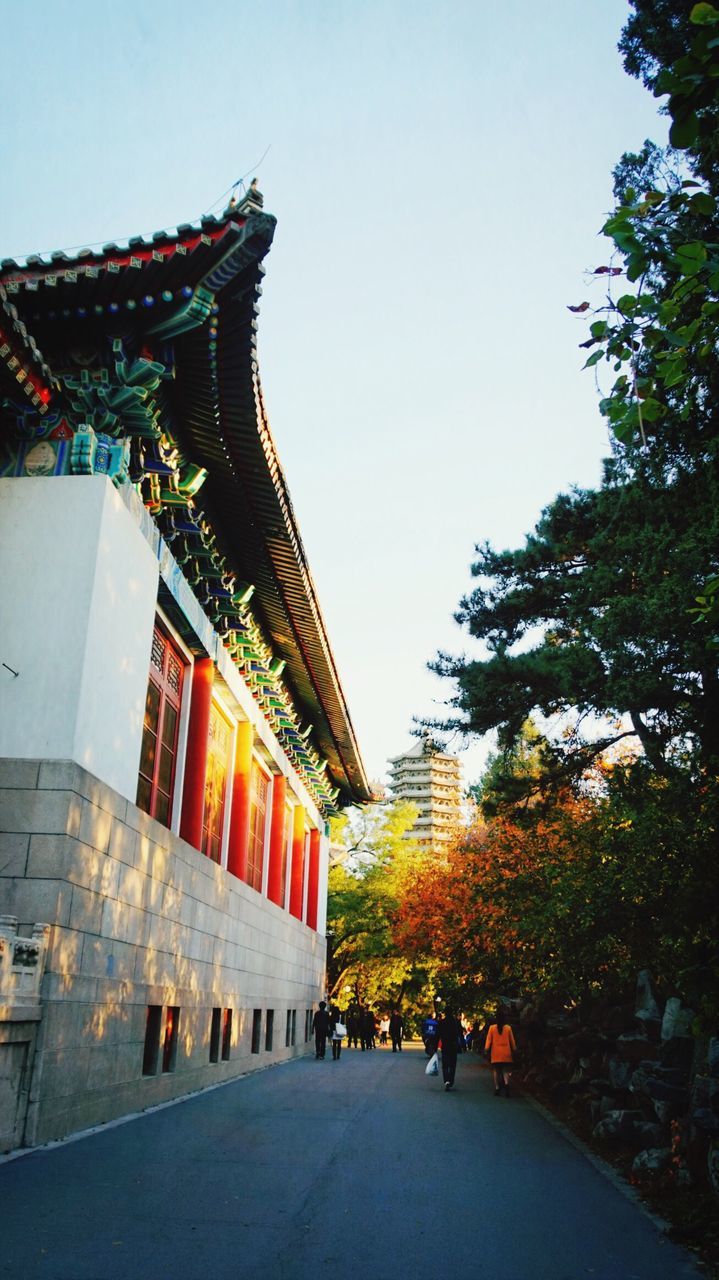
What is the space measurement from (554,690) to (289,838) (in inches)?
536

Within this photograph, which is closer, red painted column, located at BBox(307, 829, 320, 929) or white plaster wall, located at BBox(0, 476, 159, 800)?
white plaster wall, located at BBox(0, 476, 159, 800)

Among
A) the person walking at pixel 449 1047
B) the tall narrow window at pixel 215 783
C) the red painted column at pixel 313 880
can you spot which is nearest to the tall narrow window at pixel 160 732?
the tall narrow window at pixel 215 783

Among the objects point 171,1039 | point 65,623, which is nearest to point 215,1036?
point 171,1039

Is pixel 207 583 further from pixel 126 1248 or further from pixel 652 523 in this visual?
pixel 126 1248

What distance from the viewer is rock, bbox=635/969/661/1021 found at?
11.4 meters

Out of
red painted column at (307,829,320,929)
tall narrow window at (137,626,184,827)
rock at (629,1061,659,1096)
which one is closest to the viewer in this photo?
rock at (629,1061,659,1096)

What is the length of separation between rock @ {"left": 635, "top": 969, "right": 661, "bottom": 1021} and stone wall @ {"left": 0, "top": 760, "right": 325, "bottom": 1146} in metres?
5.67

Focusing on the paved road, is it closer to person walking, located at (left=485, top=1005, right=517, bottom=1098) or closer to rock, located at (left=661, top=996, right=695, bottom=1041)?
rock, located at (left=661, top=996, right=695, bottom=1041)

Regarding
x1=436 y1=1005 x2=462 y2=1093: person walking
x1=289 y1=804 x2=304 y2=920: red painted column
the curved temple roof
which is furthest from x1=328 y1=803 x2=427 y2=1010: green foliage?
the curved temple roof

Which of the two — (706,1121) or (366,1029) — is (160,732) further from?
(366,1029)

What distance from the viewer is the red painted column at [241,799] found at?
17.2 metres

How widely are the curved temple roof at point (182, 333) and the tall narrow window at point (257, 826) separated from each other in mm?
7864

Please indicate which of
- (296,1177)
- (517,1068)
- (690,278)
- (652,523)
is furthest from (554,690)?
(517,1068)

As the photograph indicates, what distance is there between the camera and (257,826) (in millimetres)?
20328
